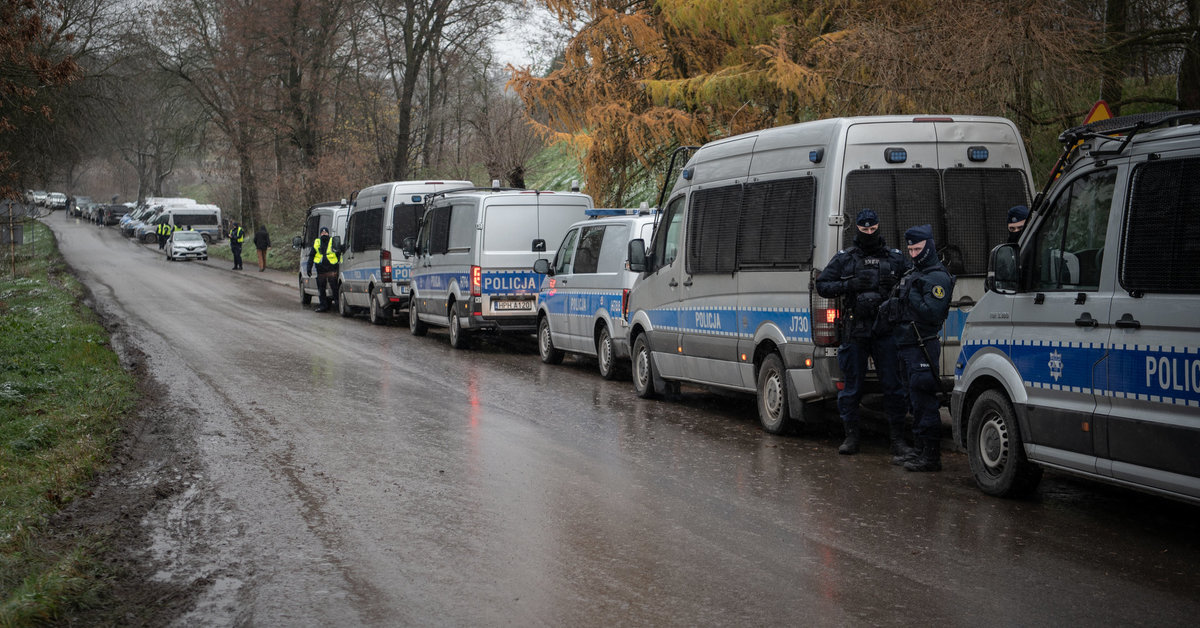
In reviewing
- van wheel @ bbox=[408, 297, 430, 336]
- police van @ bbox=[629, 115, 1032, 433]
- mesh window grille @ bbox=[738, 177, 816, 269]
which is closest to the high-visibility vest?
van wheel @ bbox=[408, 297, 430, 336]

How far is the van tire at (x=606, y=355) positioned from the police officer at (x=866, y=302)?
575 centimetres

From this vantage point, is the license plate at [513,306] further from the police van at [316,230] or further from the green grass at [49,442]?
the police van at [316,230]

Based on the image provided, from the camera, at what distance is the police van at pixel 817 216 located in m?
9.66

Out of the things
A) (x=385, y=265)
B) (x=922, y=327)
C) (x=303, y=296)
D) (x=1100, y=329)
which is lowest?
(x=303, y=296)

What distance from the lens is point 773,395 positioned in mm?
10617

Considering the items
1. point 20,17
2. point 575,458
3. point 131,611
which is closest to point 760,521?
point 575,458

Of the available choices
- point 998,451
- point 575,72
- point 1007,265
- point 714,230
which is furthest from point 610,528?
point 575,72

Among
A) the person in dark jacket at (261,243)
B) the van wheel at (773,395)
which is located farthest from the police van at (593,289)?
the person in dark jacket at (261,243)

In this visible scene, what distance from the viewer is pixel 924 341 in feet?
29.2

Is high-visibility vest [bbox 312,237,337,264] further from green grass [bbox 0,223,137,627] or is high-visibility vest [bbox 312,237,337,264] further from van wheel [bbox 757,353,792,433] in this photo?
van wheel [bbox 757,353,792,433]

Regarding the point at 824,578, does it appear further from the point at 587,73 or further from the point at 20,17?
A: the point at 587,73

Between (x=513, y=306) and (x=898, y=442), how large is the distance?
9824mm

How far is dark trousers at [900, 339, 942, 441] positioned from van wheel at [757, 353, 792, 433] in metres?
1.53

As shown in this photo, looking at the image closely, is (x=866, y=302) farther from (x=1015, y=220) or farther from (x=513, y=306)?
(x=513, y=306)
